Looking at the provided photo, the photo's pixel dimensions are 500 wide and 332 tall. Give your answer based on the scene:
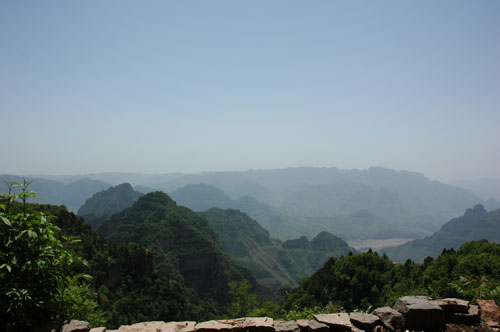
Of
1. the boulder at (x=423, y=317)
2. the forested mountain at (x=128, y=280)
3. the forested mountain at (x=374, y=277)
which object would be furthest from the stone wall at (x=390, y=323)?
the forested mountain at (x=128, y=280)

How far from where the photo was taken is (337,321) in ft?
22.4

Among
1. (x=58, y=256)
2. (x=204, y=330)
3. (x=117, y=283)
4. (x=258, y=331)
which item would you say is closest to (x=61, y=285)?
(x=58, y=256)

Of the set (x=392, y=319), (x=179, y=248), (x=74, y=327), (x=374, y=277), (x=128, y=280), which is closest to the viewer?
(x=74, y=327)

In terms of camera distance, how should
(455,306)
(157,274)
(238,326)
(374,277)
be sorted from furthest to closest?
(157,274), (374,277), (455,306), (238,326)

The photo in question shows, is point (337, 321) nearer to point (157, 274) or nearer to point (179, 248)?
point (157, 274)

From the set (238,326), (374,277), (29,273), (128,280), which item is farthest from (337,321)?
(128,280)

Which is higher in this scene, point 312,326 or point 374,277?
point 312,326

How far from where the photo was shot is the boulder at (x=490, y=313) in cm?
Answer: 675

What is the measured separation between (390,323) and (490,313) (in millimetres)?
2791

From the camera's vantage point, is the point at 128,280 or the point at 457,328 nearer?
the point at 457,328

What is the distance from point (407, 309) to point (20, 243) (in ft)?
28.7

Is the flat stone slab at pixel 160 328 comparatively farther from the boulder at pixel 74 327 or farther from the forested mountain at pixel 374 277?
the forested mountain at pixel 374 277

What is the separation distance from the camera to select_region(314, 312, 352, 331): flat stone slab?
6.64 m

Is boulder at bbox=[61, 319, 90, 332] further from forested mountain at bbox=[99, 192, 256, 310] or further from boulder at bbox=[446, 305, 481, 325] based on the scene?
forested mountain at bbox=[99, 192, 256, 310]
